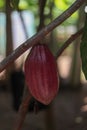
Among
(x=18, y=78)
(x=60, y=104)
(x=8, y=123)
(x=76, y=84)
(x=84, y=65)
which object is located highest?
(x=84, y=65)

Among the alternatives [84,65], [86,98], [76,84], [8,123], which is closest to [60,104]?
[86,98]

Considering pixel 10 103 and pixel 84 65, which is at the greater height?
pixel 84 65

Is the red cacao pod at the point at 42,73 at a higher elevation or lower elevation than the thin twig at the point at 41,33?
lower

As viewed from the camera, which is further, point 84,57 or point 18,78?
point 18,78

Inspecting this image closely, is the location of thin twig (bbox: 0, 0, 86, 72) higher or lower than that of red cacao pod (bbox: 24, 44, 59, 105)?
higher

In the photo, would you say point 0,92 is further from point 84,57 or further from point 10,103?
point 84,57

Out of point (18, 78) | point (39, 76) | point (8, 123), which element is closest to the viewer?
point (39, 76)

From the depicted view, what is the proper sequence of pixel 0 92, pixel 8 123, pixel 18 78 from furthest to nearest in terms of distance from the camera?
pixel 0 92 < pixel 18 78 < pixel 8 123

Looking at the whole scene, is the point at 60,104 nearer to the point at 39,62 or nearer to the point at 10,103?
the point at 10,103
